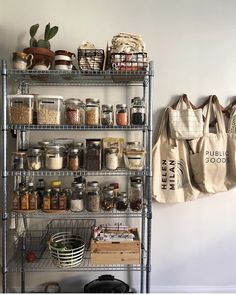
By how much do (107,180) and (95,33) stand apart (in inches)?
39.5

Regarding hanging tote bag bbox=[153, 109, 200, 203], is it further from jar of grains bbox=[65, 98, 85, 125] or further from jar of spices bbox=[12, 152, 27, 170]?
jar of spices bbox=[12, 152, 27, 170]

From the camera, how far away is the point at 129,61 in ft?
5.22

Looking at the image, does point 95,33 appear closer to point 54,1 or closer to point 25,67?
point 54,1

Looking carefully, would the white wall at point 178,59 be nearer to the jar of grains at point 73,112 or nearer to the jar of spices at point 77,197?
the jar of grains at point 73,112

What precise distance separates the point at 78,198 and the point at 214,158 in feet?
3.04

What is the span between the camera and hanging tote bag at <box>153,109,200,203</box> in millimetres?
1900

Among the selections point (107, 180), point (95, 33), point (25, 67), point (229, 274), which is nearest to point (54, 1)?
point (95, 33)

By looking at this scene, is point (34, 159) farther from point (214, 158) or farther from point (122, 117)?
point (214, 158)

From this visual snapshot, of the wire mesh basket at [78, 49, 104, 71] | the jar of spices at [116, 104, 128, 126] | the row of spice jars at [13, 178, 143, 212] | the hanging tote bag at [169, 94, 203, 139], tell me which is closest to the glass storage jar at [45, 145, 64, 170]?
the row of spice jars at [13, 178, 143, 212]

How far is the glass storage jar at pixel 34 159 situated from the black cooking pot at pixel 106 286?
82cm

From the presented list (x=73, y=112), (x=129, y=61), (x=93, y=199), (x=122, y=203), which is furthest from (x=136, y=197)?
(x=129, y=61)

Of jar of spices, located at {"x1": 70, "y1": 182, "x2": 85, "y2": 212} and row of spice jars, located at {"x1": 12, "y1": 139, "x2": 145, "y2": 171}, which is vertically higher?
row of spice jars, located at {"x1": 12, "y1": 139, "x2": 145, "y2": 171}

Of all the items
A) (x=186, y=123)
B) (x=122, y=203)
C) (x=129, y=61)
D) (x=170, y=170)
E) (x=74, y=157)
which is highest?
(x=129, y=61)

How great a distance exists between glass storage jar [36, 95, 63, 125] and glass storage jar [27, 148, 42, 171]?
174 mm
